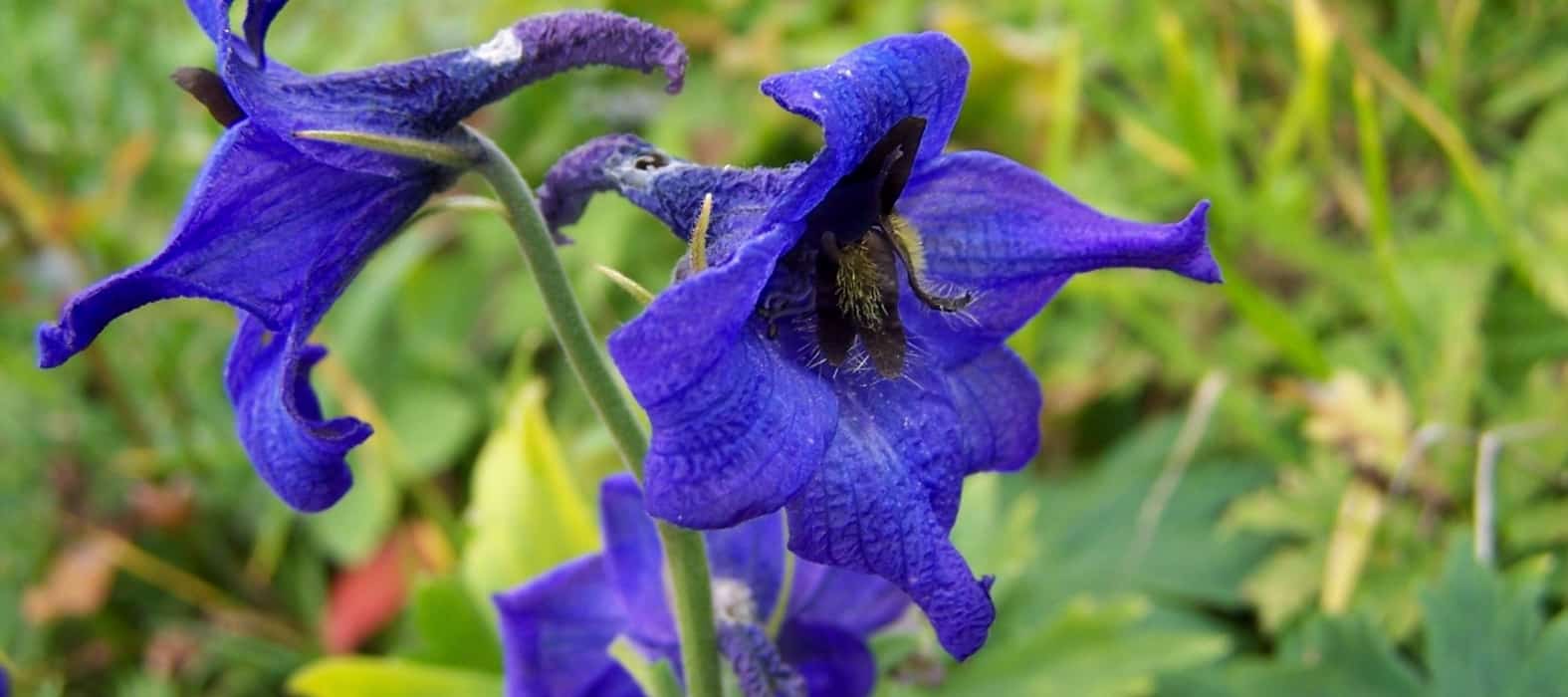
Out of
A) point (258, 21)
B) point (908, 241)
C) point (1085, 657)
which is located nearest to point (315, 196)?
point (258, 21)

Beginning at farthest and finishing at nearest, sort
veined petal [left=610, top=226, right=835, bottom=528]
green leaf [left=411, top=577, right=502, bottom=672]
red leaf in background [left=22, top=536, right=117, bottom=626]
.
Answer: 1. red leaf in background [left=22, top=536, right=117, bottom=626]
2. green leaf [left=411, top=577, right=502, bottom=672]
3. veined petal [left=610, top=226, right=835, bottom=528]

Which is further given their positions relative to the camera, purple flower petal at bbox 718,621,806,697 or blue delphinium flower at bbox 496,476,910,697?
blue delphinium flower at bbox 496,476,910,697

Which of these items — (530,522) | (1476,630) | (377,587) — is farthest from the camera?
(377,587)

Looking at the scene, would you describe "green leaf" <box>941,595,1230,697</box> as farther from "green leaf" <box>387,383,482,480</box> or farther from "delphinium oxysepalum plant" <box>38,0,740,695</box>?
"green leaf" <box>387,383,482,480</box>

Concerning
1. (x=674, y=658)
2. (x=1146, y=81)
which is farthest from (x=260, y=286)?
(x=1146, y=81)

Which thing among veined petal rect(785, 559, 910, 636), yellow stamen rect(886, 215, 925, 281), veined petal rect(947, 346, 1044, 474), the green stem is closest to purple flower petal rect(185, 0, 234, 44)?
the green stem

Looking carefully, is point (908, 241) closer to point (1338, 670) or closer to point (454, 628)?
point (1338, 670)

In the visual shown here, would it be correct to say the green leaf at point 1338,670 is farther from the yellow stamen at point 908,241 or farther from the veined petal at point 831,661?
the yellow stamen at point 908,241
